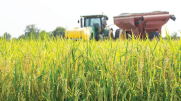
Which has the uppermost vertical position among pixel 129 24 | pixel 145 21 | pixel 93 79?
pixel 145 21

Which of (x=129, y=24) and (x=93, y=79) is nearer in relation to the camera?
(x=93, y=79)

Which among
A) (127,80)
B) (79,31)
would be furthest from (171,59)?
(79,31)

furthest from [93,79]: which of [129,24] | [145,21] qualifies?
[145,21]

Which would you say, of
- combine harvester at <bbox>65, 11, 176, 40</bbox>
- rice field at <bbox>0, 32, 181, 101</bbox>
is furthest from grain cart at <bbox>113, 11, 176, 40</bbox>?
rice field at <bbox>0, 32, 181, 101</bbox>

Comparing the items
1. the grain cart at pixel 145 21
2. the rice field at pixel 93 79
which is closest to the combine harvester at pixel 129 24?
the grain cart at pixel 145 21

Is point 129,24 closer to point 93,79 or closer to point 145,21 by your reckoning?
point 145,21

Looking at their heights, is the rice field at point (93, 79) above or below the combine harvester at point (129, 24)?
below

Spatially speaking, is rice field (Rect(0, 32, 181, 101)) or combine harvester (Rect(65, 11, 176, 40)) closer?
rice field (Rect(0, 32, 181, 101))

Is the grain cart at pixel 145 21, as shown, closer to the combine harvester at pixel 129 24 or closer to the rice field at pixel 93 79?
the combine harvester at pixel 129 24

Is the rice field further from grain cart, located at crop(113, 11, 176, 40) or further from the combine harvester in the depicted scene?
grain cart, located at crop(113, 11, 176, 40)

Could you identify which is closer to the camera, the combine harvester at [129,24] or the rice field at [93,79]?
the rice field at [93,79]

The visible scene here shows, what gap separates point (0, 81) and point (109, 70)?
3.46ft

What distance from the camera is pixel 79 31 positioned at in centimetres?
777

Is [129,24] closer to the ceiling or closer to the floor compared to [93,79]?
closer to the ceiling
